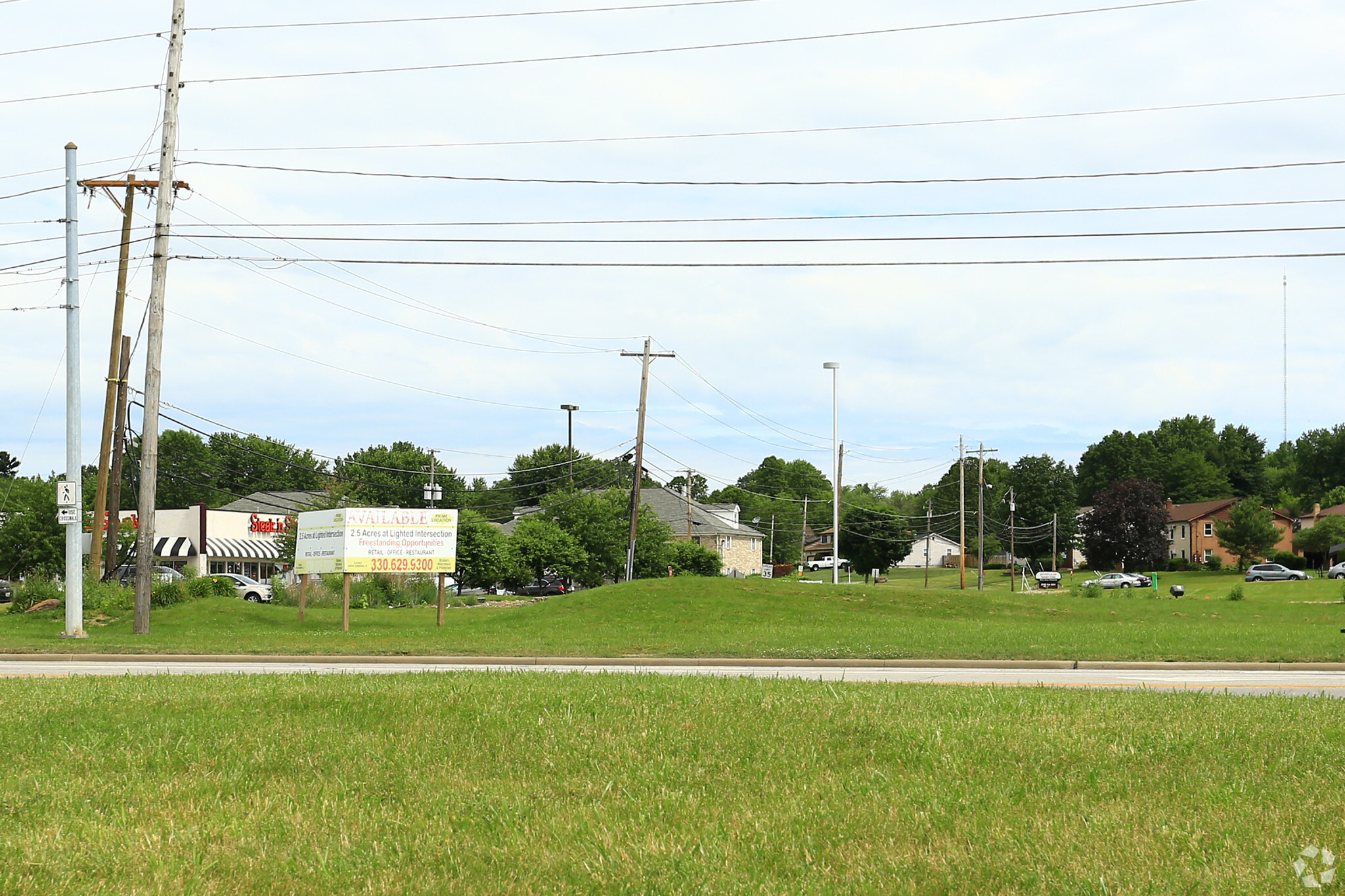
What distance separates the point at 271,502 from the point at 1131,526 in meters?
71.0

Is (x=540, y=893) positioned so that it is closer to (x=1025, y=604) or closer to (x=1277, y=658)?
(x=1277, y=658)

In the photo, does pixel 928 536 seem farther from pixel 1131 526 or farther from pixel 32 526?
pixel 32 526

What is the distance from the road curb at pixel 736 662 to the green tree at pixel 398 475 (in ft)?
241

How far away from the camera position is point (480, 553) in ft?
177

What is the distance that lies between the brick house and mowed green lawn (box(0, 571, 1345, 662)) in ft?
235

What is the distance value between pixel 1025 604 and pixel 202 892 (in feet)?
113

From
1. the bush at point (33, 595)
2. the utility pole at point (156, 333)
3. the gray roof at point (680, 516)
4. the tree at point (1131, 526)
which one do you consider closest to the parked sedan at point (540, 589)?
the gray roof at point (680, 516)

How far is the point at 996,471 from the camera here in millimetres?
144250

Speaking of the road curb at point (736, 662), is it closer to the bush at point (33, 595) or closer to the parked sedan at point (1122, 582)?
the bush at point (33, 595)

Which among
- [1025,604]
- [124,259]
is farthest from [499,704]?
[1025,604]

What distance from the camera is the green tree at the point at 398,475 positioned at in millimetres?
96750

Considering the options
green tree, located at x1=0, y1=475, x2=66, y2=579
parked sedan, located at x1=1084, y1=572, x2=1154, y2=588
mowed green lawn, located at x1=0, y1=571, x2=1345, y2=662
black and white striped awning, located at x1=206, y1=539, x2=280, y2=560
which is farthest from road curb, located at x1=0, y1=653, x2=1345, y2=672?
parked sedan, located at x1=1084, y1=572, x2=1154, y2=588

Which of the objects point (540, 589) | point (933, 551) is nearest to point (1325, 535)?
point (540, 589)

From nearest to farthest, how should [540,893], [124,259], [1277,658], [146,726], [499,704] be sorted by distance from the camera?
[540,893] → [146,726] → [499,704] → [1277,658] → [124,259]
